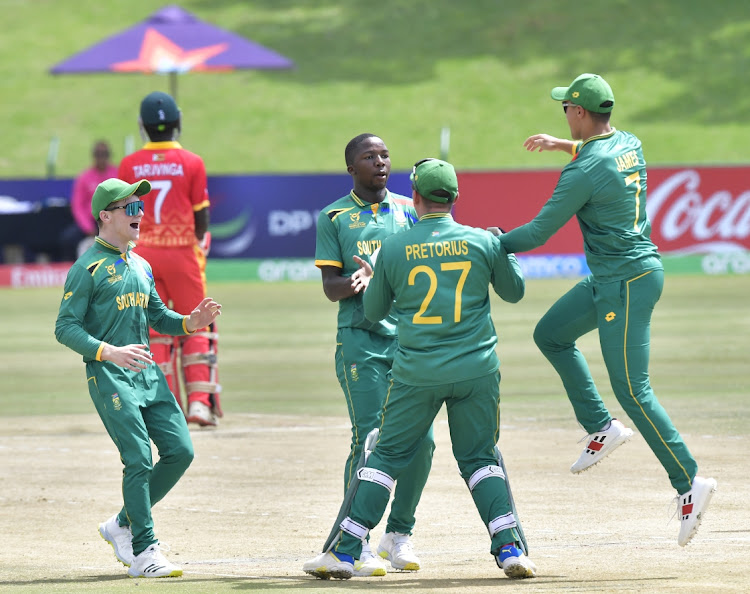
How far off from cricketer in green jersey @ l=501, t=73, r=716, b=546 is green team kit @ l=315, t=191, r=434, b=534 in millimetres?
962

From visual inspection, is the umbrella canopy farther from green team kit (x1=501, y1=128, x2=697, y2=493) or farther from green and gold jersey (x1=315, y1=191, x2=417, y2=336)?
green team kit (x1=501, y1=128, x2=697, y2=493)

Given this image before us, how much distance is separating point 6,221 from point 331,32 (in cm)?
2835

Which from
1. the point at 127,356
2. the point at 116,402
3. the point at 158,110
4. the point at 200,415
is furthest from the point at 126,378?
the point at 158,110

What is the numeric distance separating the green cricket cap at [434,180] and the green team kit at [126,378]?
1661 millimetres

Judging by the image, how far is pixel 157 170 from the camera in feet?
41.1

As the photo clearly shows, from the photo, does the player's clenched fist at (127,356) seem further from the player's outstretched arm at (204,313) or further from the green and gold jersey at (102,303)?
the player's outstretched arm at (204,313)

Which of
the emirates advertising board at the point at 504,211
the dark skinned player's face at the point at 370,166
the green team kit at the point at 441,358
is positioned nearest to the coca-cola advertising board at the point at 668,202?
the emirates advertising board at the point at 504,211

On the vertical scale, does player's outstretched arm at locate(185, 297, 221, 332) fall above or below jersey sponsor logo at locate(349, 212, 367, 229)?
below

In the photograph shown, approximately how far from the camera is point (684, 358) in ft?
53.7

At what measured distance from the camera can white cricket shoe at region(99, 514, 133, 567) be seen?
7.57 m

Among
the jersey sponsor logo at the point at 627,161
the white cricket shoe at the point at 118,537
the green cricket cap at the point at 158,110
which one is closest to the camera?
the white cricket shoe at the point at 118,537

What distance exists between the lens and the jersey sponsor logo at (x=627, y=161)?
785cm

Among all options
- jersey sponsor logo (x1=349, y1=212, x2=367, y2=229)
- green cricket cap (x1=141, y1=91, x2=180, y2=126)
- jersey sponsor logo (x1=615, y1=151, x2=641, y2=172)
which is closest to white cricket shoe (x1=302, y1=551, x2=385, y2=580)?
jersey sponsor logo (x1=349, y1=212, x2=367, y2=229)

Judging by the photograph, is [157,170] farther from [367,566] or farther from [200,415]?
[367,566]
